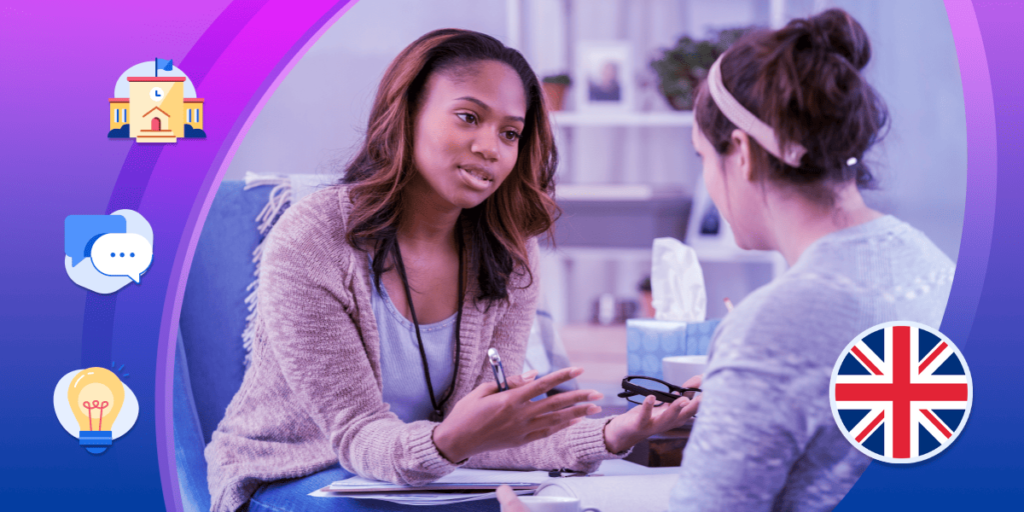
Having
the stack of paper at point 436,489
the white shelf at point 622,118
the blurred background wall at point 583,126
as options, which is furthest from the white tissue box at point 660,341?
the white shelf at point 622,118

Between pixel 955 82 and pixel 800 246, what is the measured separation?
0.62m

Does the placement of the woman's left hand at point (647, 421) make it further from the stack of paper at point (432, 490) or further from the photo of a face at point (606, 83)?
the photo of a face at point (606, 83)

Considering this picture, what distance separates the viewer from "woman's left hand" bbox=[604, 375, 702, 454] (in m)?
0.85

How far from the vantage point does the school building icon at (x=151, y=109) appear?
879 millimetres

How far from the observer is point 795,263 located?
0.62 meters

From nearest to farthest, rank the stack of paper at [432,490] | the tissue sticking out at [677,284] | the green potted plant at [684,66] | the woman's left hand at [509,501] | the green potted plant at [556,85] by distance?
1. the woman's left hand at [509,501]
2. the stack of paper at [432,490]
3. the tissue sticking out at [677,284]
4. the green potted plant at [684,66]
5. the green potted plant at [556,85]

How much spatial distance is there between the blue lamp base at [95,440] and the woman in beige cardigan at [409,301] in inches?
6.4

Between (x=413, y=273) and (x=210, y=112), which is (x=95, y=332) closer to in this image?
(x=210, y=112)

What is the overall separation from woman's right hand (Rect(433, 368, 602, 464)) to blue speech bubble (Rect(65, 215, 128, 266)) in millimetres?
447

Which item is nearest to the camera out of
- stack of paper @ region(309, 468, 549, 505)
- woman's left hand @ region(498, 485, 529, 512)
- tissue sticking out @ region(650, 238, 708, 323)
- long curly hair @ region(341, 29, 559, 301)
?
woman's left hand @ region(498, 485, 529, 512)

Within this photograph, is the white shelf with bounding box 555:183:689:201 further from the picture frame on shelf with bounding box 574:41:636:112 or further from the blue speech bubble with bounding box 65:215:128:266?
the blue speech bubble with bounding box 65:215:128:266

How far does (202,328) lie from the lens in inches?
47.8

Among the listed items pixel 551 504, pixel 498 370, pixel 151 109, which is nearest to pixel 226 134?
pixel 151 109

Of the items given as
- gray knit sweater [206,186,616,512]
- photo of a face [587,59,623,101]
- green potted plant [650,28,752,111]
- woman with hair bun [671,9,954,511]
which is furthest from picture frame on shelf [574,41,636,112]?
woman with hair bun [671,9,954,511]
